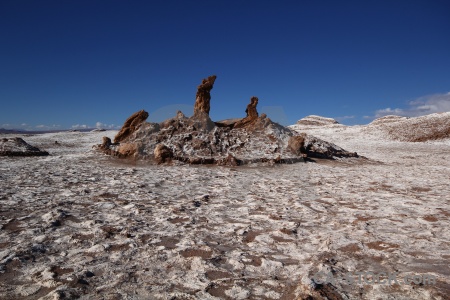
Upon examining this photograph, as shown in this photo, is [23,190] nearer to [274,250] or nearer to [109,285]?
[109,285]

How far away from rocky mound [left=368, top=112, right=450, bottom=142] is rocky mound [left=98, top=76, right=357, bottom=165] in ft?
73.8

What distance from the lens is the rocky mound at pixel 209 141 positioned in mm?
15414

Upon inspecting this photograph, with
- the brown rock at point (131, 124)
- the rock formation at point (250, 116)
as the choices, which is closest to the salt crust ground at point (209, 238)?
the brown rock at point (131, 124)

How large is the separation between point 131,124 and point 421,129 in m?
38.1

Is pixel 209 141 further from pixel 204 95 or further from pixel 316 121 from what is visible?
pixel 316 121

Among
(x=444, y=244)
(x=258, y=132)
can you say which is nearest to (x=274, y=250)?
(x=444, y=244)

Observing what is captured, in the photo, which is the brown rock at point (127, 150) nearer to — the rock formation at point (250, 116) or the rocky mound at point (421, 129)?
the rock formation at point (250, 116)

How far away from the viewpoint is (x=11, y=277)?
352 cm

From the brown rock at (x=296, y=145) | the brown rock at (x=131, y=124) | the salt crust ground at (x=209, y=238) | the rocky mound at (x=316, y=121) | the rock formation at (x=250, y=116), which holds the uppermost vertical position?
the rocky mound at (x=316, y=121)

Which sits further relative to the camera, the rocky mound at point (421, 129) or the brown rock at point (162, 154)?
the rocky mound at point (421, 129)

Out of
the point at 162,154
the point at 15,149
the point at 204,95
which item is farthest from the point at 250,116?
the point at 15,149

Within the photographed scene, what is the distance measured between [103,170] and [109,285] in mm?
9462

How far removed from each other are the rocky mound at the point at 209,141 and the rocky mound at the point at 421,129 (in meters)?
22.5

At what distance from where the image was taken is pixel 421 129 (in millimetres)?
38469
